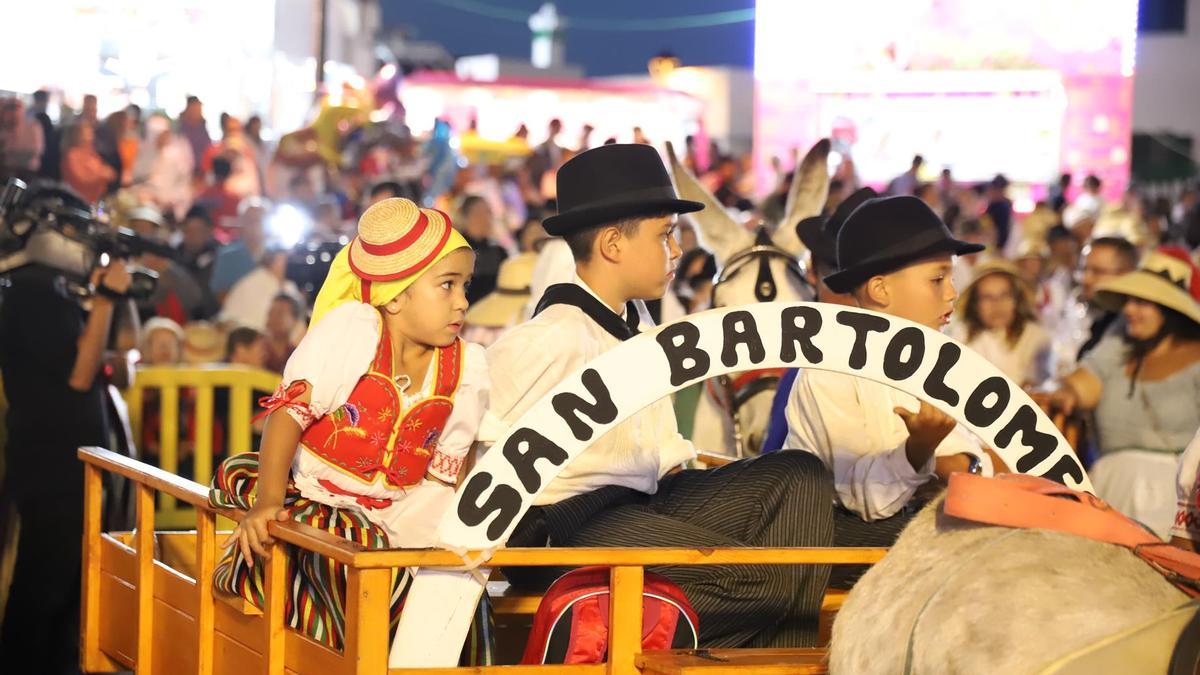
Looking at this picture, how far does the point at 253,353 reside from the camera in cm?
1033

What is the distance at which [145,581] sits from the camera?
5156 millimetres

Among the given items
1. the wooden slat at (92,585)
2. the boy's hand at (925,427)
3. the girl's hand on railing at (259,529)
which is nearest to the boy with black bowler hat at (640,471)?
the boy's hand at (925,427)

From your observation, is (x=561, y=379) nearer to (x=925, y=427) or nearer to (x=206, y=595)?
(x=925, y=427)

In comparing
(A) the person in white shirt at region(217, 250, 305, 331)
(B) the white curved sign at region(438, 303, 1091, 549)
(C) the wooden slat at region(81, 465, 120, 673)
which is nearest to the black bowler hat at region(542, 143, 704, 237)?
(B) the white curved sign at region(438, 303, 1091, 549)

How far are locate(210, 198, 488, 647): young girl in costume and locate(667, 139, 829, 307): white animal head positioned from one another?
110 inches

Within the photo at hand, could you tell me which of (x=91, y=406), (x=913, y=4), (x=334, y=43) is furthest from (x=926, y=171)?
(x=91, y=406)

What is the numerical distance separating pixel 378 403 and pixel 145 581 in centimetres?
110

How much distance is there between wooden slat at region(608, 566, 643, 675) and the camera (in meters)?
3.89

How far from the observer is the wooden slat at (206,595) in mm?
4630

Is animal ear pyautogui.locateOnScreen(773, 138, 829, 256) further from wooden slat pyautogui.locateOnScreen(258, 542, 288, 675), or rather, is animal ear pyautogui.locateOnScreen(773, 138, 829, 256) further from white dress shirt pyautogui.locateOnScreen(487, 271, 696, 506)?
wooden slat pyautogui.locateOnScreen(258, 542, 288, 675)

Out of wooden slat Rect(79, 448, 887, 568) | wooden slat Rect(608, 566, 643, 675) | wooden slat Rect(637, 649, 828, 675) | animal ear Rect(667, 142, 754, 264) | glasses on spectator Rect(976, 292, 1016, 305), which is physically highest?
animal ear Rect(667, 142, 754, 264)

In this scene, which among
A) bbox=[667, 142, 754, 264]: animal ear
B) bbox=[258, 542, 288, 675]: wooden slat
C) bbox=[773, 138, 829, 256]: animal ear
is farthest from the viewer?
bbox=[773, 138, 829, 256]: animal ear

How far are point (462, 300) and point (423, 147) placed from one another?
648 inches

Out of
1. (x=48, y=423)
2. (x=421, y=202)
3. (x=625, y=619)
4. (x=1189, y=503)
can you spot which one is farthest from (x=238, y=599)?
(x=421, y=202)
